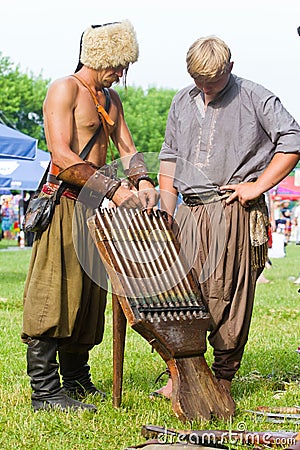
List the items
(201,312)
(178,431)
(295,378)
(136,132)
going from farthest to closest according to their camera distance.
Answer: (136,132) → (295,378) → (201,312) → (178,431)

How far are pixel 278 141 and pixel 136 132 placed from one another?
5927cm

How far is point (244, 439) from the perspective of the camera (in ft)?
13.3

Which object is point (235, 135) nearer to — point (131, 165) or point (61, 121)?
point (131, 165)

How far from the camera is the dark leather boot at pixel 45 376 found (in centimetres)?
491

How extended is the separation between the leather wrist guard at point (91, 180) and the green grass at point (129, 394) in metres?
1.27

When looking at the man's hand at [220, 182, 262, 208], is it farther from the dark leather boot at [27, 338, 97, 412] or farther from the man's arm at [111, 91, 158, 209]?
the dark leather boot at [27, 338, 97, 412]

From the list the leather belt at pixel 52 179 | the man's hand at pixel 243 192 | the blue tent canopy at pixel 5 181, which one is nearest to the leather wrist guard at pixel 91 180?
the leather belt at pixel 52 179

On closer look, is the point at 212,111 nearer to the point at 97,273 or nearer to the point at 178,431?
the point at 97,273

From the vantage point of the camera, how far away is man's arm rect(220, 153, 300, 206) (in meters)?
4.87

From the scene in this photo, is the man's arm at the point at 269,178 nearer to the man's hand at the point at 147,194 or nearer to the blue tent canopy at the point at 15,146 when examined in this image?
the man's hand at the point at 147,194

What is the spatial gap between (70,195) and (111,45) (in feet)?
3.00

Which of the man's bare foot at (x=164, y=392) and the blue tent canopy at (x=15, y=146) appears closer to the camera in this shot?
the man's bare foot at (x=164, y=392)

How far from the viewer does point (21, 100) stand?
59.8 meters

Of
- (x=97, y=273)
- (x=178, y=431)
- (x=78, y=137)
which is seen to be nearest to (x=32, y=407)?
(x=97, y=273)
